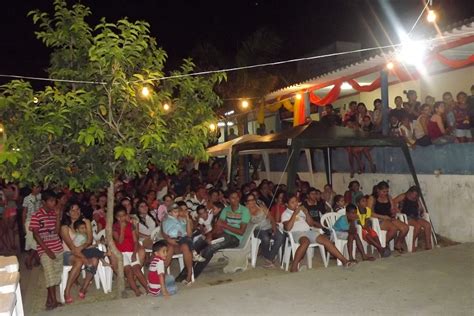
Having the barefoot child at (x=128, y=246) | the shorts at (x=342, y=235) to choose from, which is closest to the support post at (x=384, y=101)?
the shorts at (x=342, y=235)

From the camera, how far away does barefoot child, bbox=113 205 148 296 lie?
6195 millimetres

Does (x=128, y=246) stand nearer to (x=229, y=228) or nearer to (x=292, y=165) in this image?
(x=229, y=228)

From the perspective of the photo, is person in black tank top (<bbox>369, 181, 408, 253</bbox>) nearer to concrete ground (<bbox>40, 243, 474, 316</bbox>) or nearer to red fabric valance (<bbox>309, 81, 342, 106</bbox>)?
concrete ground (<bbox>40, 243, 474, 316</bbox>)

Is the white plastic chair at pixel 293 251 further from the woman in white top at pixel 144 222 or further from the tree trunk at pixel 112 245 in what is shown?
the tree trunk at pixel 112 245

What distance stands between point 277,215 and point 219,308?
9.88ft

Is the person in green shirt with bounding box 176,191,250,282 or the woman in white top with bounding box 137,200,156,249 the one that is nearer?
the person in green shirt with bounding box 176,191,250,282

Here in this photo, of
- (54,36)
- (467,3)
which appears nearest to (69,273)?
(54,36)

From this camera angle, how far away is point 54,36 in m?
5.36

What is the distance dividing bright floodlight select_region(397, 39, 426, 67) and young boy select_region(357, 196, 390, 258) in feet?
10.6

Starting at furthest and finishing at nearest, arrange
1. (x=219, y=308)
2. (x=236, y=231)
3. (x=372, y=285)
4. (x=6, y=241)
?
(x=6, y=241)
(x=236, y=231)
(x=372, y=285)
(x=219, y=308)

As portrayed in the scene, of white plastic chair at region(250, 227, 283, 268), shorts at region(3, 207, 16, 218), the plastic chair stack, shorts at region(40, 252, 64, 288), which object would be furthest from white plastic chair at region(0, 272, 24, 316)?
shorts at region(3, 207, 16, 218)

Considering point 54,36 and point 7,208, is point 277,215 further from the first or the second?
point 7,208

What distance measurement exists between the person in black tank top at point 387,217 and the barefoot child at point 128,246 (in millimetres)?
3937

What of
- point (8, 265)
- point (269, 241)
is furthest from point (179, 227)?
point (8, 265)
